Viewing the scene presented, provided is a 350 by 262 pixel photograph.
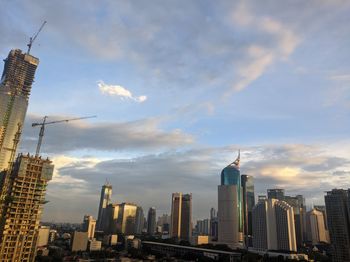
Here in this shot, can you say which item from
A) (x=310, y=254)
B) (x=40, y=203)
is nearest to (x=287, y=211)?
(x=310, y=254)

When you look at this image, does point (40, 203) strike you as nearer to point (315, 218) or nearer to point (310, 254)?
point (310, 254)

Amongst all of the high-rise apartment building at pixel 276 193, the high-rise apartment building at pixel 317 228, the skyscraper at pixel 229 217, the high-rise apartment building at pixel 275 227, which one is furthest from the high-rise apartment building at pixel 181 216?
the high-rise apartment building at pixel 317 228

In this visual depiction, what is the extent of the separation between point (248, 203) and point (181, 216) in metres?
38.2

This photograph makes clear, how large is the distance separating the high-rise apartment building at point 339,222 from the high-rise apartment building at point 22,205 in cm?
7011

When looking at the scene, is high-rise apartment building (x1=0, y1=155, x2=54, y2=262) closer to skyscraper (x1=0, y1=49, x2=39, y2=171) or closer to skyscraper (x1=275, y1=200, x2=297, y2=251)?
skyscraper (x1=0, y1=49, x2=39, y2=171)

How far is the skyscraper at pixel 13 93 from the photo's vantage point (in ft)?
331

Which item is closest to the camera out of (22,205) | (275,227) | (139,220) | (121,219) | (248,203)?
(22,205)

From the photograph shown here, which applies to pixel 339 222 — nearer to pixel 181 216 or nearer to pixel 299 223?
pixel 299 223

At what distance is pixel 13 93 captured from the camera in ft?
366

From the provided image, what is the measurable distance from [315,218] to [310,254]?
50172 mm

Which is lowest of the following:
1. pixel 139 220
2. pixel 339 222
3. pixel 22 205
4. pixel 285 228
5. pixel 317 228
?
pixel 22 205

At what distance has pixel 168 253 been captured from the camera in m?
109

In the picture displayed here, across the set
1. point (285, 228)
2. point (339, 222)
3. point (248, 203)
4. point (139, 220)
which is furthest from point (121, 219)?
point (339, 222)

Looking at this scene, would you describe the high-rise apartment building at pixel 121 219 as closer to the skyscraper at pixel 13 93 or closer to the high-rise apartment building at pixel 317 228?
the skyscraper at pixel 13 93
